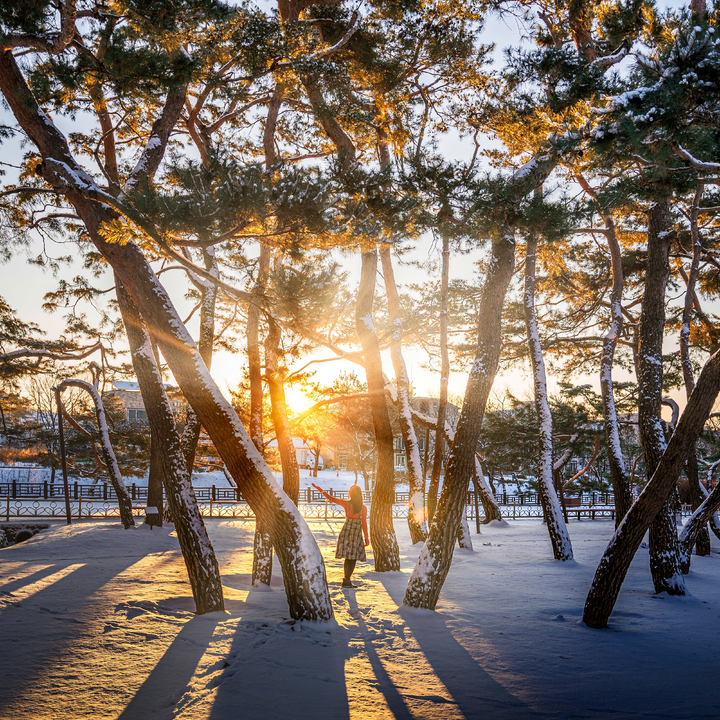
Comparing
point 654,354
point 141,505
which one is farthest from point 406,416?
point 141,505

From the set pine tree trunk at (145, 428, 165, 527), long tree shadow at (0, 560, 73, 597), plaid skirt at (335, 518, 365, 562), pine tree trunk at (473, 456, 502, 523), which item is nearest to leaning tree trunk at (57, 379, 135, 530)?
pine tree trunk at (145, 428, 165, 527)

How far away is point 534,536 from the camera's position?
15.4 metres

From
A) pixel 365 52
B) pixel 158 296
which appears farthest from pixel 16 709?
pixel 365 52

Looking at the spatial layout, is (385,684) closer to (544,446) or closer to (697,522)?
(697,522)

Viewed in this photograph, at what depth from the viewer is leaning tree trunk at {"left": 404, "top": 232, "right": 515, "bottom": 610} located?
5.94 metres

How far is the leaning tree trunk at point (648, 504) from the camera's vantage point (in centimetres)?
542

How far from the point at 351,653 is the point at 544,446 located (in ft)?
24.8

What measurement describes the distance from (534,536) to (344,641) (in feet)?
40.1

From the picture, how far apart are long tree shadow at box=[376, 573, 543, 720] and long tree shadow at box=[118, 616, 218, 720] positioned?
6.62 feet

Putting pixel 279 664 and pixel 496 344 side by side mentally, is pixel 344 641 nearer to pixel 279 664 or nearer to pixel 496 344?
pixel 279 664

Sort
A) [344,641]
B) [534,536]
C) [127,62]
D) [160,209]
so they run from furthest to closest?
1. [534,536]
2. [127,62]
3. [344,641]
4. [160,209]

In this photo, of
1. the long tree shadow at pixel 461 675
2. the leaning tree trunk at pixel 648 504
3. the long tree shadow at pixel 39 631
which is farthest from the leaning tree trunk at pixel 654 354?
the long tree shadow at pixel 39 631

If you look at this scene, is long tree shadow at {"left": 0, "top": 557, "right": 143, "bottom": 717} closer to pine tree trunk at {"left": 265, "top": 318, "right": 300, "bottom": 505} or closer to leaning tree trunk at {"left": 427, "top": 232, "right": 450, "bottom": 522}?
pine tree trunk at {"left": 265, "top": 318, "right": 300, "bottom": 505}

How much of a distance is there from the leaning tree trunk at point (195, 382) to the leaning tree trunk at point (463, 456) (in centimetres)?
127
